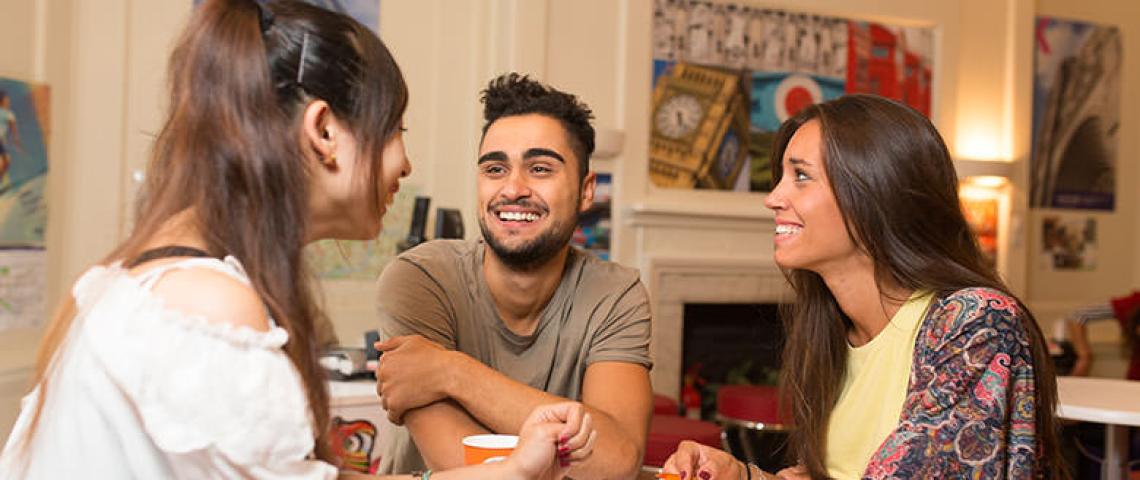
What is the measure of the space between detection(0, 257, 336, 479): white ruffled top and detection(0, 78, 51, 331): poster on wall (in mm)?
2687

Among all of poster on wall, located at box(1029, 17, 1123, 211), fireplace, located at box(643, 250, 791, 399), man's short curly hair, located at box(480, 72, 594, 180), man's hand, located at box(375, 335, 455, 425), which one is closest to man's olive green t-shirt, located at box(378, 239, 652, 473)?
man's hand, located at box(375, 335, 455, 425)

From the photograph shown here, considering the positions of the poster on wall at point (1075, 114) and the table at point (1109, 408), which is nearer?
the table at point (1109, 408)

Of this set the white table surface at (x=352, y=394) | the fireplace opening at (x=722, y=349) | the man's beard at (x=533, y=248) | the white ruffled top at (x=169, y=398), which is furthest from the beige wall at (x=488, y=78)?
the white ruffled top at (x=169, y=398)

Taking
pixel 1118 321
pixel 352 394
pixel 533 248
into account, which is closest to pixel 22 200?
pixel 352 394

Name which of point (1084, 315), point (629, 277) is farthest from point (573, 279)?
point (1084, 315)

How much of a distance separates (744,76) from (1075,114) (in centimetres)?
254

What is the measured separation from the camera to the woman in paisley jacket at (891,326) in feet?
5.68

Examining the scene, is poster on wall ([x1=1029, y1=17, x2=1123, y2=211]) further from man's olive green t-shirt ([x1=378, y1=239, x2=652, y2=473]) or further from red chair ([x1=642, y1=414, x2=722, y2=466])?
man's olive green t-shirt ([x1=378, y1=239, x2=652, y2=473])

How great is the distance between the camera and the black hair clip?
1.18m

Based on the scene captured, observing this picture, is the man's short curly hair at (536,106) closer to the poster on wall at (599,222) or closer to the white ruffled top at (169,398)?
the white ruffled top at (169,398)

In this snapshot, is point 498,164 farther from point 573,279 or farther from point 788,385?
point 788,385

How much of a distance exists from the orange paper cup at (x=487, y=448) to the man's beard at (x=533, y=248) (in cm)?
80

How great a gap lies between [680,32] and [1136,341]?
269 centimetres

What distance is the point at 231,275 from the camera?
108 centimetres
